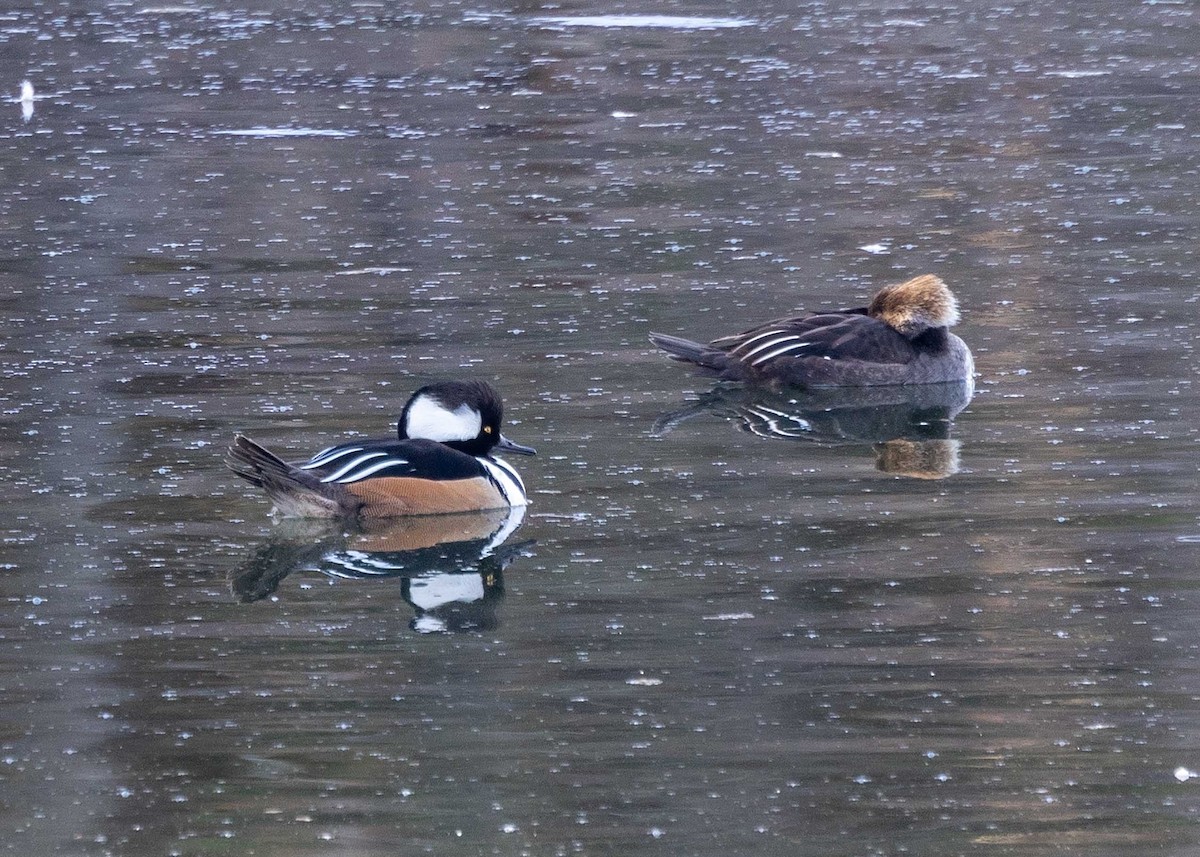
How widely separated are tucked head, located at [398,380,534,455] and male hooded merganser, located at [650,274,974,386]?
2218mm

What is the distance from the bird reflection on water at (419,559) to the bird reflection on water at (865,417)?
5.19 ft

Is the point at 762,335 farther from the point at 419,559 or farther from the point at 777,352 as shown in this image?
the point at 419,559

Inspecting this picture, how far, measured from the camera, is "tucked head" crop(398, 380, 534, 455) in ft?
26.5

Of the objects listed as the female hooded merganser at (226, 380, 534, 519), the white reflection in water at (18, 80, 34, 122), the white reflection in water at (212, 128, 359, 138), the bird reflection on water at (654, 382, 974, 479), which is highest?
the female hooded merganser at (226, 380, 534, 519)

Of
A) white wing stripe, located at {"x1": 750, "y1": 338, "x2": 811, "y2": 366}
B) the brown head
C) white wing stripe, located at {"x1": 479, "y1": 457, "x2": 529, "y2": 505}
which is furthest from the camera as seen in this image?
the brown head

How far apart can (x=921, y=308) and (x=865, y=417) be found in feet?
2.50

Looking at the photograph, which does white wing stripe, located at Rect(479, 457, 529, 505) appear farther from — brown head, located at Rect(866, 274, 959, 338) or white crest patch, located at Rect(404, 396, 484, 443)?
brown head, located at Rect(866, 274, 959, 338)

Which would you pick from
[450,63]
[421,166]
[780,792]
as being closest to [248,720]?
[780,792]

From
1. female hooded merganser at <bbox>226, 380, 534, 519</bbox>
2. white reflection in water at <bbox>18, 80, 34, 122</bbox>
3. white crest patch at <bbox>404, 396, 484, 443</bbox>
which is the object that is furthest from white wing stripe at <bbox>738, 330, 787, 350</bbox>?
white reflection in water at <bbox>18, 80, 34, 122</bbox>

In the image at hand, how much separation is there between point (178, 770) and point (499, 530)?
2.50 m

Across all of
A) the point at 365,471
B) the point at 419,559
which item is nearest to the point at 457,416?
the point at 365,471

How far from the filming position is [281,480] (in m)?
7.61

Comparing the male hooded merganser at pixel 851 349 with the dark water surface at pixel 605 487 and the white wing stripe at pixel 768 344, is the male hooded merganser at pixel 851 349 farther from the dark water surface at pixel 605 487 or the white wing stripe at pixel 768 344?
the dark water surface at pixel 605 487

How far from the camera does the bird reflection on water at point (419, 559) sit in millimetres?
6949
